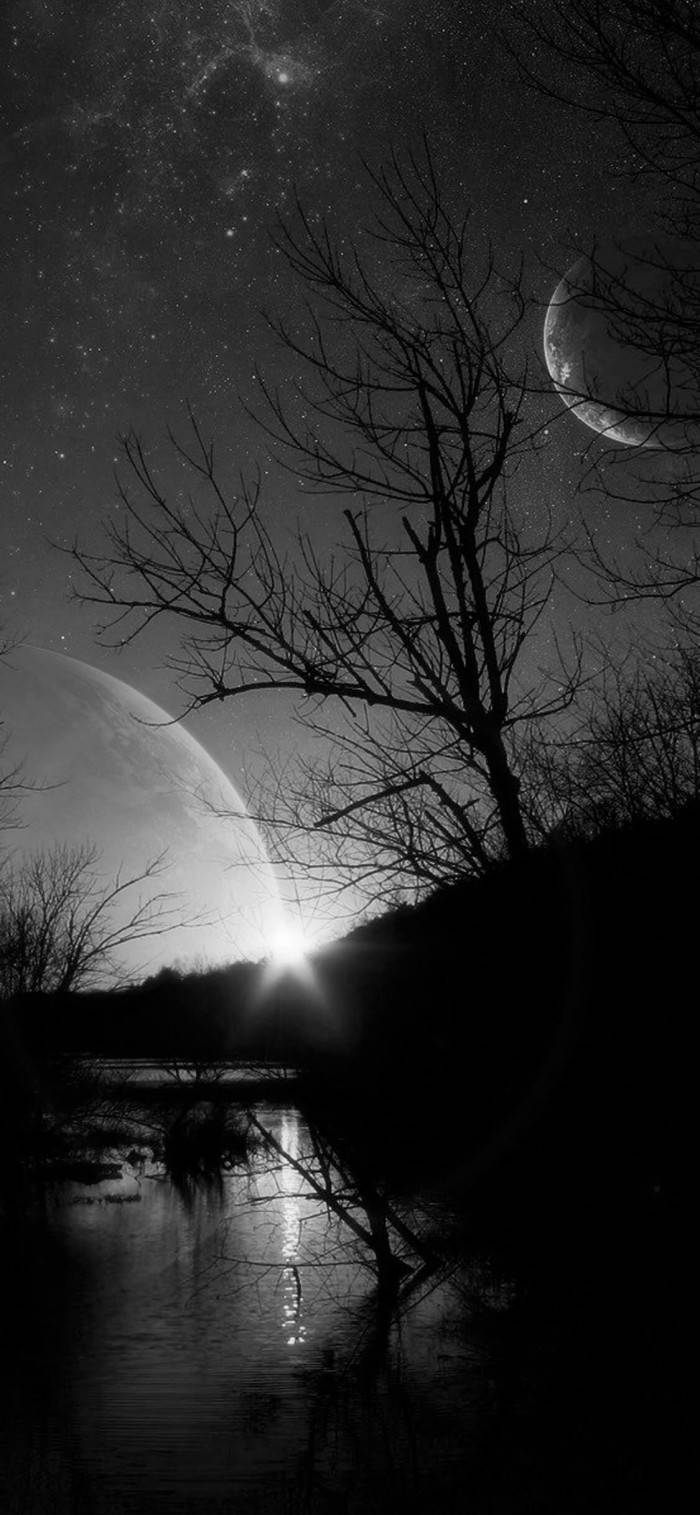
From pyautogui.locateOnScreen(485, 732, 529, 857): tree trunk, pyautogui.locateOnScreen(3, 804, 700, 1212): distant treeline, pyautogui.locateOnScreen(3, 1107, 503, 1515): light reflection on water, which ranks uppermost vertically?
pyautogui.locateOnScreen(485, 732, 529, 857): tree trunk

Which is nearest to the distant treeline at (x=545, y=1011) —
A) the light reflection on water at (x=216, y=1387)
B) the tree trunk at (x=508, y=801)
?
the tree trunk at (x=508, y=801)

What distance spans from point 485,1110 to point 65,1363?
5.59 m

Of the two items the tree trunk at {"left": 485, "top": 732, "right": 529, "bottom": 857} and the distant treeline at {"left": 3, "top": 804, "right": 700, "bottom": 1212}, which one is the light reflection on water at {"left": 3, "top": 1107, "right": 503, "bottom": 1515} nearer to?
the distant treeline at {"left": 3, "top": 804, "right": 700, "bottom": 1212}

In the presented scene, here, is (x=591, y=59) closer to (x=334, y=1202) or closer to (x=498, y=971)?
(x=498, y=971)

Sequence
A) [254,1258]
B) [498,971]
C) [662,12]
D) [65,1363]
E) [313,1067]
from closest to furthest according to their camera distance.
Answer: [662,12] < [498,971] < [313,1067] < [65,1363] < [254,1258]

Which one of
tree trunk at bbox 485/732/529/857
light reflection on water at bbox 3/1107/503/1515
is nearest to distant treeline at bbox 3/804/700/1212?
tree trunk at bbox 485/732/529/857

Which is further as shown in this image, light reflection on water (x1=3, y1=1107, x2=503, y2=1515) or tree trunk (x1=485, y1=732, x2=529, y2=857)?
light reflection on water (x1=3, y1=1107, x2=503, y2=1515)

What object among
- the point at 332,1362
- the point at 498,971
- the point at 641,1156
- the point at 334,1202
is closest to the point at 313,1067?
the point at 334,1202

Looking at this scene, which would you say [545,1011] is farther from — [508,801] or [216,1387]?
[216,1387]

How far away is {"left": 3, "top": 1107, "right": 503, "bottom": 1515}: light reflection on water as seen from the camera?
20.6 feet

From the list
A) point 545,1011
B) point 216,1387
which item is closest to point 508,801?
point 545,1011

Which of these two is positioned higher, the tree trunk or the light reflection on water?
the tree trunk

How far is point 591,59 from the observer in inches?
181

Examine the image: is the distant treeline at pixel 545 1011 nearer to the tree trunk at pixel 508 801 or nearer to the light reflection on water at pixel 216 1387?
the tree trunk at pixel 508 801
